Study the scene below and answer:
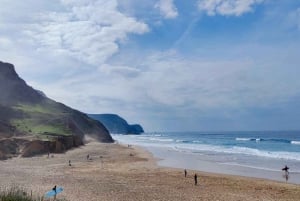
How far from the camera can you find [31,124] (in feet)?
196

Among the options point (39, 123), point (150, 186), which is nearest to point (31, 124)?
point (39, 123)

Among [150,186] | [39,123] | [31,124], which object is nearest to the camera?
[150,186]

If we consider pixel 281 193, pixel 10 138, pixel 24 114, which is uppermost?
pixel 24 114

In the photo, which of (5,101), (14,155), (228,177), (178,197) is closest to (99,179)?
(178,197)

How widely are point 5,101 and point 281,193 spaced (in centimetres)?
6759

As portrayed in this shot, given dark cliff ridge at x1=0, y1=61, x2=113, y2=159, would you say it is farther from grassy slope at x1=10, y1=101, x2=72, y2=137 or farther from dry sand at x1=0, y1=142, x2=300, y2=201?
dry sand at x1=0, y1=142, x2=300, y2=201

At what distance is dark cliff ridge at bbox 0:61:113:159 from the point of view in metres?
44.4

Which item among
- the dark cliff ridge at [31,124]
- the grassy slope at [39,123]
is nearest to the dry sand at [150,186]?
the dark cliff ridge at [31,124]

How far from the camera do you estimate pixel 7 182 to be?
22.3 metres

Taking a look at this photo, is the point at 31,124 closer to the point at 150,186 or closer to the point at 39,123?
the point at 39,123

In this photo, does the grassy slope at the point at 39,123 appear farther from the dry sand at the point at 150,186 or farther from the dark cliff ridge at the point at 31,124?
the dry sand at the point at 150,186

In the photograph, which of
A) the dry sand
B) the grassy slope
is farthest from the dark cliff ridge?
the dry sand

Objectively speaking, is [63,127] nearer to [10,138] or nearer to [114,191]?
[10,138]

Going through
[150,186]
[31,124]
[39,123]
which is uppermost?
[39,123]
